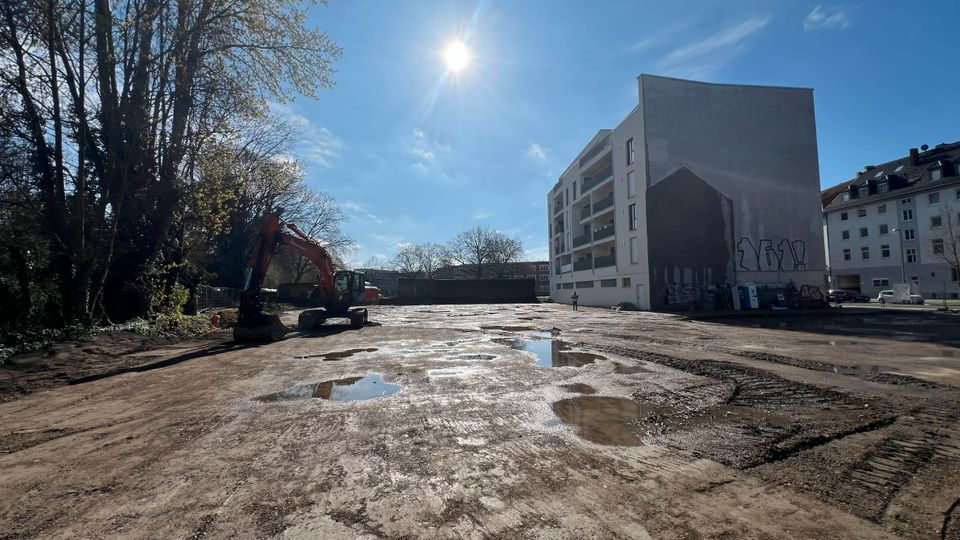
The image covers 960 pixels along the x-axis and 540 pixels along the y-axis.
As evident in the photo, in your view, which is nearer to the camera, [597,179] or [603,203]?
[603,203]

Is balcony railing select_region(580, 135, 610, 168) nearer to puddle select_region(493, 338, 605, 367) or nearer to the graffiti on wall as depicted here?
the graffiti on wall

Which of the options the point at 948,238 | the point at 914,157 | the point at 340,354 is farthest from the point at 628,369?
Result: the point at 914,157

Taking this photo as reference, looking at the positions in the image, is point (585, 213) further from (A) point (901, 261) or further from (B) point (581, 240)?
(A) point (901, 261)

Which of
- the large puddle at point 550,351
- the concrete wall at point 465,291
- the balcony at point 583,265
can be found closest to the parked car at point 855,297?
the balcony at point 583,265

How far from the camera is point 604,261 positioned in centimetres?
3866

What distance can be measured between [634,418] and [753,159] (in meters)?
36.0

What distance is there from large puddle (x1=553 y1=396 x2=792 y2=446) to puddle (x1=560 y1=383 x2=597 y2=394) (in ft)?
2.19

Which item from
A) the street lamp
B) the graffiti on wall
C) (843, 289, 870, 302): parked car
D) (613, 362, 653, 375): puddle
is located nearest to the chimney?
the street lamp

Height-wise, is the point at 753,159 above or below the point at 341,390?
above

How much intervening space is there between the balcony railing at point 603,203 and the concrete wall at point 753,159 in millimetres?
6883

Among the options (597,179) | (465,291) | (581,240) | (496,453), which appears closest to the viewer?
(496,453)

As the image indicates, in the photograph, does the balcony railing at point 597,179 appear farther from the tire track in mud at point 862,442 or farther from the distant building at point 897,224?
the tire track in mud at point 862,442

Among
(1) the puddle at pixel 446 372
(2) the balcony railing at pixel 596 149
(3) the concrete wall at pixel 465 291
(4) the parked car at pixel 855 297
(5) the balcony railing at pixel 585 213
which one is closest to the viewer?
(1) the puddle at pixel 446 372

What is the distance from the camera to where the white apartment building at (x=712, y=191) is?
3125 centimetres
